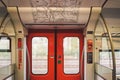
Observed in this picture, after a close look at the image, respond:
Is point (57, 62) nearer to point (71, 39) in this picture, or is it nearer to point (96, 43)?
point (71, 39)

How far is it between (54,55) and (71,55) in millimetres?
512

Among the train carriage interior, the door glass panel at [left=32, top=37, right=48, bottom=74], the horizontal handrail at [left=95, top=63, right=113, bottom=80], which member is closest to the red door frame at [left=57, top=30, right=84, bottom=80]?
the train carriage interior

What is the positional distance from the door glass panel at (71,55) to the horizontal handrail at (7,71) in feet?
5.41

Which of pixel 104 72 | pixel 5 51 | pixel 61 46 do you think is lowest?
pixel 104 72

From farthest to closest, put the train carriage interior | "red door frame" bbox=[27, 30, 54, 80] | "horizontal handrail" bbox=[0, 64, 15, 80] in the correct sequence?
1. "red door frame" bbox=[27, 30, 54, 80]
2. the train carriage interior
3. "horizontal handrail" bbox=[0, 64, 15, 80]

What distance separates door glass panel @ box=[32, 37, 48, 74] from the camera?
653cm

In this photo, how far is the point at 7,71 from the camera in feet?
16.7

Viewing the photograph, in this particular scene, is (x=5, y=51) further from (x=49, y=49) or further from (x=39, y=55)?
(x=49, y=49)

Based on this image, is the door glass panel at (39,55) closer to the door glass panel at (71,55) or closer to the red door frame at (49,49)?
the red door frame at (49,49)

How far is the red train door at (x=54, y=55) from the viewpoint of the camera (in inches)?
256

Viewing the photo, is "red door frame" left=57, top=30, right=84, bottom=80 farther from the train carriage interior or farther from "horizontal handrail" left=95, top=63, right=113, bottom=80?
"horizontal handrail" left=95, top=63, right=113, bottom=80

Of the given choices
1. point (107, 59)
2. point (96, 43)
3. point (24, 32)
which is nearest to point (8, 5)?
point (24, 32)

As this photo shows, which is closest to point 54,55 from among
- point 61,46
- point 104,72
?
point 61,46

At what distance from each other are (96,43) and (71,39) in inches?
35.9
